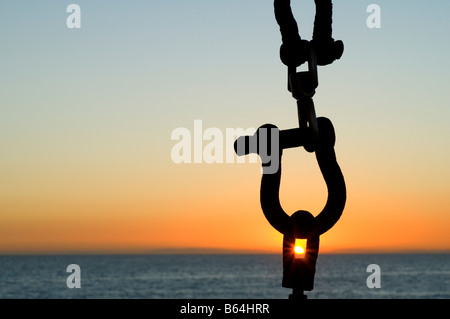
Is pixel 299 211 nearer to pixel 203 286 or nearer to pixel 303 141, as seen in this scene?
pixel 303 141

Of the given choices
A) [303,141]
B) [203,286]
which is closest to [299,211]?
[303,141]

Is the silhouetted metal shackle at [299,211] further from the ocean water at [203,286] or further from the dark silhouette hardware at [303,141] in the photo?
the ocean water at [203,286]

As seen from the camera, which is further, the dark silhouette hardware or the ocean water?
the ocean water

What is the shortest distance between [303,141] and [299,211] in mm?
180

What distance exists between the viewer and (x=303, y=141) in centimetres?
202

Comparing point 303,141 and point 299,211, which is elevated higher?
point 303,141

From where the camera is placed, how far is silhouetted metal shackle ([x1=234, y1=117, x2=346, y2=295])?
185 centimetres

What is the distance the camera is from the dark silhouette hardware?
1929mm

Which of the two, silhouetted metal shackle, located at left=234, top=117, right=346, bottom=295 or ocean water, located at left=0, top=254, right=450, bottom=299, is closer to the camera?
silhouetted metal shackle, located at left=234, top=117, right=346, bottom=295

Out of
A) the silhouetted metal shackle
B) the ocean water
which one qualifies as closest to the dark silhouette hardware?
the silhouetted metal shackle

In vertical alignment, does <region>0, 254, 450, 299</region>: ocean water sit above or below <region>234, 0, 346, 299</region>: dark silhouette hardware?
above

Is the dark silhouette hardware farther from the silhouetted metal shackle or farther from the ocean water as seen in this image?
the ocean water

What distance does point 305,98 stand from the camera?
2.03 metres
